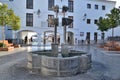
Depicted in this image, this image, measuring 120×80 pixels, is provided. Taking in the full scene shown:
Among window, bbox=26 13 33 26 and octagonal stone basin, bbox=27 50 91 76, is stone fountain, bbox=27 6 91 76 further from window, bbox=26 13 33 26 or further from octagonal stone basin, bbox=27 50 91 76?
window, bbox=26 13 33 26

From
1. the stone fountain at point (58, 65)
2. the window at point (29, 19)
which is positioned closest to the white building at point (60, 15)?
the window at point (29, 19)

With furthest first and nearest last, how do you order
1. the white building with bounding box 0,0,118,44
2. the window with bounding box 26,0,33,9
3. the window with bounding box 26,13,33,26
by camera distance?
1. the window with bounding box 26,0,33,9
2. the window with bounding box 26,13,33,26
3. the white building with bounding box 0,0,118,44

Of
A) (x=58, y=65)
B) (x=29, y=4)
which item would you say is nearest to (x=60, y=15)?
(x=29, y=4)

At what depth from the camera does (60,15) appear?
38.5 meters

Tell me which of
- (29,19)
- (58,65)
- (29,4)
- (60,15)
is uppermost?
(29,4)

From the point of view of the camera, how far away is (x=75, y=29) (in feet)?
132

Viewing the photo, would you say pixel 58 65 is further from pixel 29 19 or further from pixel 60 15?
pixel 60 15

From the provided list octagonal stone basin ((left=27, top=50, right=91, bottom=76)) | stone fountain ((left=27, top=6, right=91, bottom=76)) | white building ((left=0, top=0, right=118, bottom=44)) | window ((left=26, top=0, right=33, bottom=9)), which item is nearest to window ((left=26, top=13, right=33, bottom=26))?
white building ((left=0, top=0, right=118, bottom=44))

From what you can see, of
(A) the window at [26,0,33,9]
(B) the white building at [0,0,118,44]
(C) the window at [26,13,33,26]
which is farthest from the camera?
(A) the window at [26,0,33,9]

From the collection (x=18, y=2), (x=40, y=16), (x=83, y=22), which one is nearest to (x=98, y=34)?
(x=83, y=22)

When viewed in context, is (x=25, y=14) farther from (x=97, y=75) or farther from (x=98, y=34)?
(x=97, y=75)

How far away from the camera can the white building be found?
36.4m

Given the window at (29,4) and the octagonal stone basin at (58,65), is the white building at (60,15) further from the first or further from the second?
the octagonal stone basin at (58,65)

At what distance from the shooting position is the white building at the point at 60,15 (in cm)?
3644
